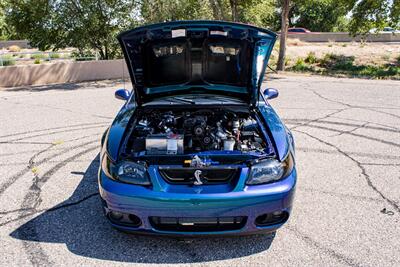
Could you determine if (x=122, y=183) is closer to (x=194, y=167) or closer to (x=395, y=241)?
(x=194, y=167)

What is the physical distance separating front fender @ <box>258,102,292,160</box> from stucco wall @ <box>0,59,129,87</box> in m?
10.1

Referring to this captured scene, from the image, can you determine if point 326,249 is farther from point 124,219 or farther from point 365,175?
point 365,175

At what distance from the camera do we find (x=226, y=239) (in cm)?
319

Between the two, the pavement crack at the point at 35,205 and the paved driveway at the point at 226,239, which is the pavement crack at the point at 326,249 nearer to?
the paved driveway at the point at 226,239

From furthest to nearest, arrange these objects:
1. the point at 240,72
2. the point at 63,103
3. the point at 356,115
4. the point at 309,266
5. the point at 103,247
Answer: the point at 63,103 → the point at 356,115 → the point at 240,72 → the point at 103,247 → the point at 309,266

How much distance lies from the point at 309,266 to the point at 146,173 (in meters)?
1.46

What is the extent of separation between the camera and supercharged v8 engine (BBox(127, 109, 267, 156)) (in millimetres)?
3318

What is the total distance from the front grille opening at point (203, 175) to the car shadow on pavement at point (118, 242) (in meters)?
0.49

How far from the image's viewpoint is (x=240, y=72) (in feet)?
14.0

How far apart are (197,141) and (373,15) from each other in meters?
17.4

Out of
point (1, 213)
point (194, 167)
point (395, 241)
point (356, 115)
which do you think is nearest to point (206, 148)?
point (194, 167)

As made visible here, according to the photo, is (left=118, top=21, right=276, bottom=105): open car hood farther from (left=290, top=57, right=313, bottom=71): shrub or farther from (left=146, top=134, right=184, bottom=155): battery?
(left=290, top=57, right=313, bottom=71): shrub

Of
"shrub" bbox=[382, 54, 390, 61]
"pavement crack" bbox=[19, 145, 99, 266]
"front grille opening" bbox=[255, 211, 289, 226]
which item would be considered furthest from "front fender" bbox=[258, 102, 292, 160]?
"shrub" bbox=[382, 54, 390, 61]

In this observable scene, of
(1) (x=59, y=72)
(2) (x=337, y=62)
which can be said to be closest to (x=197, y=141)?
(1) (x=59, y=72)
